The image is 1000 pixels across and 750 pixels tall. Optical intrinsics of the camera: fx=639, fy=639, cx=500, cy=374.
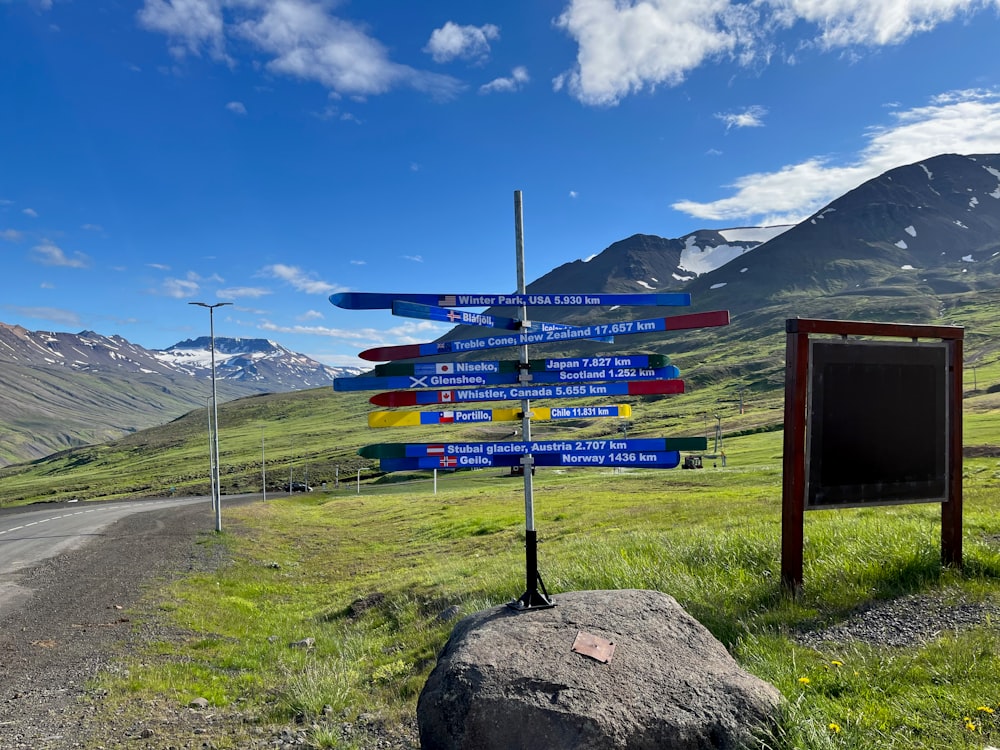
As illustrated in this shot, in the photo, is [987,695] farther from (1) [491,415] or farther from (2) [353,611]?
(2) [353,611]

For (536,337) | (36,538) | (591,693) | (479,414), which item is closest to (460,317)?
(536,337)

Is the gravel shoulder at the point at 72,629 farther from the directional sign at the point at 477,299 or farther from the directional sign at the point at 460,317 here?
the directional sign at the point at 460,317

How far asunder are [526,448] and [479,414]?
679 mm

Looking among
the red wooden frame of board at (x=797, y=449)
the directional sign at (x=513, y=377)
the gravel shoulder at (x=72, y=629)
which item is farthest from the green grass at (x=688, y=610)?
the directional sign at (x=513, y=377)

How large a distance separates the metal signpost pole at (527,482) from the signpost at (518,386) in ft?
0.04

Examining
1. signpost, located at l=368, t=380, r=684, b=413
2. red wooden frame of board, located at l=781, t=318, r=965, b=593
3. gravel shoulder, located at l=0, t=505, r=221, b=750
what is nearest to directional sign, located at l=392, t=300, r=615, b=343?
signpost, located at l=368, t=380, r=684, b=413

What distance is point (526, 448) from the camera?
7230 mm

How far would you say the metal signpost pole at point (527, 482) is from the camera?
684 cm

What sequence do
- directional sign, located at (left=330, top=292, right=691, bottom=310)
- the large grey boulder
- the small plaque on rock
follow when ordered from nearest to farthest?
the large grey boulder, the small plaque on rock, directional sign, located at (left=330, top=292, right=691, bottom=310)

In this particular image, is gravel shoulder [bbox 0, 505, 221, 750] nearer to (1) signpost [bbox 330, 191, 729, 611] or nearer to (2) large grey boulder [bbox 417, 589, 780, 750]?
(2) large grey boulder [bbox 417, 589, 780, 750]

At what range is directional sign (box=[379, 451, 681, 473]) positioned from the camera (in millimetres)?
6988

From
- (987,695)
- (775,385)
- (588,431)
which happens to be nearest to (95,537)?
(987,695)

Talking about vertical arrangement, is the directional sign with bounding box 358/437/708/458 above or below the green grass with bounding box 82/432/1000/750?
above

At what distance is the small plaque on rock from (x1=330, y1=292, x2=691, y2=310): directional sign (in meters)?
3.44
